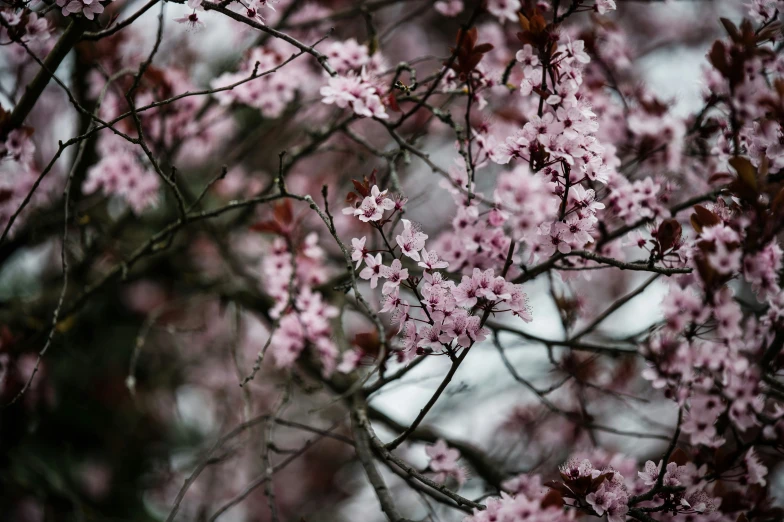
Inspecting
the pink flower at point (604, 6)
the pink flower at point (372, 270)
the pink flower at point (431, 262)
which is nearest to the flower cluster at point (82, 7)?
the pink flower at point (372, 270)

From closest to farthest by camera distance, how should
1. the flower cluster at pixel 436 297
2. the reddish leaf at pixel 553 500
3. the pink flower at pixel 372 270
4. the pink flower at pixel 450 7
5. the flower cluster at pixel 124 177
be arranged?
1. the reddish leaf at pixel 553 500
2. the flower cluster at pixel 436 297
3. the pink flower at pixel 372 270
4. the pink flower at pixel 450 7
5. the flower cluster at pixel 124 177

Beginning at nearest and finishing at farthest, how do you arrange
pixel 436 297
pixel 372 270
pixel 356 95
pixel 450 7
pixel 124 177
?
1. pixel 436 297
2. pixel 372 270
3. pixel 356 95
4. pixel 450 7
5. pixel 124 177

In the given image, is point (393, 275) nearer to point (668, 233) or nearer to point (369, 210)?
point (369, 210)

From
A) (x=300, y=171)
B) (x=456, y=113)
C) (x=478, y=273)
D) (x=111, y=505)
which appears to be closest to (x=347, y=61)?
(x=478, y=273)

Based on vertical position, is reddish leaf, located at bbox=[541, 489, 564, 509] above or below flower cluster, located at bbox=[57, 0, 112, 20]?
below

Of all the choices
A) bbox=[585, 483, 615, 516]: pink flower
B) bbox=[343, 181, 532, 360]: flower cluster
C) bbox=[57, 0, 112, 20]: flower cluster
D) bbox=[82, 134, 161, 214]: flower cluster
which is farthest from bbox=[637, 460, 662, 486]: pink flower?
bbox=[82, 134, 161, 214]: flower cluster

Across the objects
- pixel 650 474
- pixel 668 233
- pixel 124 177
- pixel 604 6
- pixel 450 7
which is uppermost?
pixel 450 7

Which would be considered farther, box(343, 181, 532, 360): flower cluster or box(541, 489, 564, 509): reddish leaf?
box(343, 181, 532, 360): flower cluster

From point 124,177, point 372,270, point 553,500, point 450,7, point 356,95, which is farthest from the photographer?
point 124,177

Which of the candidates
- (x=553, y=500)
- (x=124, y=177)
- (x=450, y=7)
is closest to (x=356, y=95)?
(x=450, y=7)

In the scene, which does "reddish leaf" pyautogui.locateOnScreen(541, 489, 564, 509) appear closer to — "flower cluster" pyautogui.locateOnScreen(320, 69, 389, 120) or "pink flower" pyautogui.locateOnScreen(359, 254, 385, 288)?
"pink flower" pyautogui.locateOnScreen(359, 254, 385, 288)

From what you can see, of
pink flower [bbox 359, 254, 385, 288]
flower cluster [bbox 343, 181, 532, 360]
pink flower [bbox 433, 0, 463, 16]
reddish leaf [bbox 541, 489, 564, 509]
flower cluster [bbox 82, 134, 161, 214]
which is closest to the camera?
reddish leaf [bbox 541, 489, 564, 509]

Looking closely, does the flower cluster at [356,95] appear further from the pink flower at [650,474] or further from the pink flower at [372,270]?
the pink flower at [650,474]

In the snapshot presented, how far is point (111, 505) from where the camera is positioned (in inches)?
165
